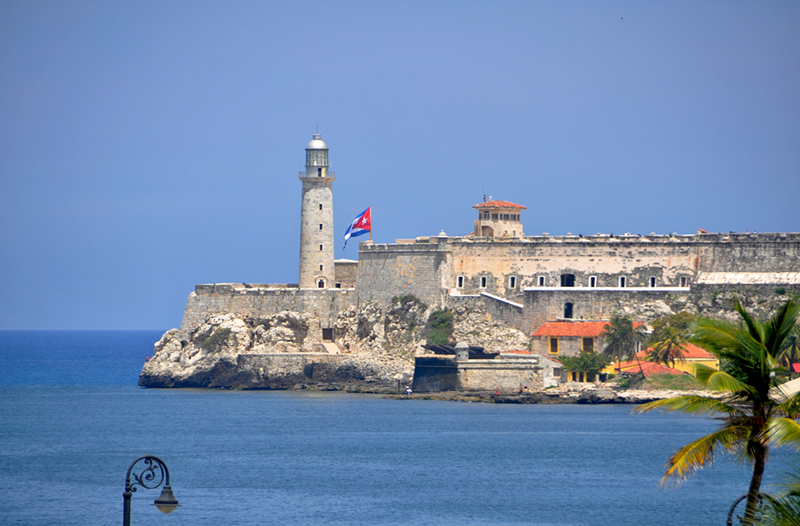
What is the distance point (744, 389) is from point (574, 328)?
1533 inches

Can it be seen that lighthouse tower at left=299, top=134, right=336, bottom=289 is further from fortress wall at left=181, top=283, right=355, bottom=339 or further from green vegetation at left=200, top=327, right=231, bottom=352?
green vegetation at left=200, top=327, right=231, bottom=352

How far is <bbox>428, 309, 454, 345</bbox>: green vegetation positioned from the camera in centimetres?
5666

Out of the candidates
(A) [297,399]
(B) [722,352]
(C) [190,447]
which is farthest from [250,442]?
(B) [722,352]

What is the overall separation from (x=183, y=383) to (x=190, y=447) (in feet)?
74.4

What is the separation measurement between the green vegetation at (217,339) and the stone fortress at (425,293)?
0.06m

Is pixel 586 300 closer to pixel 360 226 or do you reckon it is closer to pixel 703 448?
pixel 360 226

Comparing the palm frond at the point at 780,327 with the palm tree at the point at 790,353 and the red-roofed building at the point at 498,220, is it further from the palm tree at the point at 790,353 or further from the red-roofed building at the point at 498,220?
the red-roofed building at the point at 498,220

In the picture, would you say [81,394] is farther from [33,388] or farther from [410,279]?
[410,279]

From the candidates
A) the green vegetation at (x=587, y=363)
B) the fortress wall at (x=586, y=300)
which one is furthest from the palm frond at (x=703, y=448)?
the fortress wall at (x=586, y=300)

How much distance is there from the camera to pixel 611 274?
56.4 m

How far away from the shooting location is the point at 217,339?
61781 millimetres

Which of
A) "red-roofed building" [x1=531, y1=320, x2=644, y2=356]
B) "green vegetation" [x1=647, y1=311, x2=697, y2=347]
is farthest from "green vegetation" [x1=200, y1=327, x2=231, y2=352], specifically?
"green vegetation" [x1=647, y1=311, x2=697, y2=347]

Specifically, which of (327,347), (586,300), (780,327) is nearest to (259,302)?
(327,347)

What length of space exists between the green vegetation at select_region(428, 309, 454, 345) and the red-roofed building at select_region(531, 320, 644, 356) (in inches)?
176
